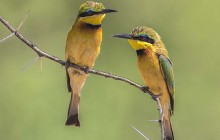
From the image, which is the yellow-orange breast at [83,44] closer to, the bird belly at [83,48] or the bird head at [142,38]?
the bird belly at [83,48]

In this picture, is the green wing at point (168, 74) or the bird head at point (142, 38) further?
the green wing at point (168, 74)

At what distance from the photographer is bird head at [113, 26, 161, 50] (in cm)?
325

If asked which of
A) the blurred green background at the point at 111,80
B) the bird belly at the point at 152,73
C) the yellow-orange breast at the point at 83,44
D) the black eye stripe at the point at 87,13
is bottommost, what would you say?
the blurred green background at the point at 111,80

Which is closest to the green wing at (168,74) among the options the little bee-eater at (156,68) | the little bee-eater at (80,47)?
the little bee-eater at (156,68)

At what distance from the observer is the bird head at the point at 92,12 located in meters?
3.09

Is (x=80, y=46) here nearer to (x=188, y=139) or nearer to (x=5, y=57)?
(x=188, y=139)

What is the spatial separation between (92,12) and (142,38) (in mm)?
300

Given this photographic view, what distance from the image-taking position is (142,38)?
3330mm

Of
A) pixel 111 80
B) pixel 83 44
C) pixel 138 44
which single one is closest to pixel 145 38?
pixel 138 44

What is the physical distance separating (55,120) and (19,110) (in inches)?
23.5

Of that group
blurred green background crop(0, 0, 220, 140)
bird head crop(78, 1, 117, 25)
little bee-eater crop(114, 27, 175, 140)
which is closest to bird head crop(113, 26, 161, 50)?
little bee-eater crop(114, 27, 175, 140)

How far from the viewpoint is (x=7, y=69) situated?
34.3ft

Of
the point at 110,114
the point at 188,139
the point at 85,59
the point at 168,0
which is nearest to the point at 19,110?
the point at 110,114

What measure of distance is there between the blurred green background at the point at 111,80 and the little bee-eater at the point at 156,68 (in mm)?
4187
